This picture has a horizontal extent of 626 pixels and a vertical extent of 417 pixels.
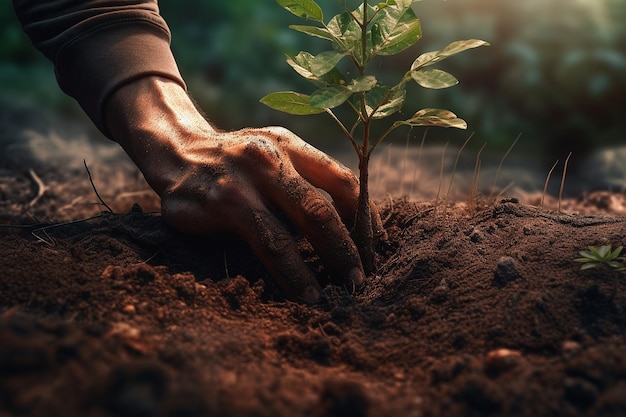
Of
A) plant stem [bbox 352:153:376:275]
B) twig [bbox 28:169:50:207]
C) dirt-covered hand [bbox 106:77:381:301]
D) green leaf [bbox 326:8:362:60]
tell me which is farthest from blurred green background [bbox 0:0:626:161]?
green leaf [bbox 326:8:362:60]

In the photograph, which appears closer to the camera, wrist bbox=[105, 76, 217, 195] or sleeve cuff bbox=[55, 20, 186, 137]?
wrist bbox=[105, 76, 217, 195]

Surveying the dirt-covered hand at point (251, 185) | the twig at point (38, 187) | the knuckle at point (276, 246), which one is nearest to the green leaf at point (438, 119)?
the dirt-covered hand at point (251, 185)

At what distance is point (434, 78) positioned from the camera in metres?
1.42

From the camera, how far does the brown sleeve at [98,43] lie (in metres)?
1.94

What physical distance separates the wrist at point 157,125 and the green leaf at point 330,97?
49cm

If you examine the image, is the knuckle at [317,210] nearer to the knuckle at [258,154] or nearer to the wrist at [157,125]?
the knuckle at [258,154]

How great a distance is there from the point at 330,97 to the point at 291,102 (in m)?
0.17

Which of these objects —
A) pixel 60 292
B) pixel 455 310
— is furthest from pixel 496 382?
pixel 60 292

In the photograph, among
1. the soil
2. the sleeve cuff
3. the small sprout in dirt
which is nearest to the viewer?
the soil

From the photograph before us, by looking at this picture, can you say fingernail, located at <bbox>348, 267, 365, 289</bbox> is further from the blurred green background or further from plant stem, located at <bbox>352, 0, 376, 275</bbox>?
the blurred green background

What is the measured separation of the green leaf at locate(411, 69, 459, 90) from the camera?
1397 mm

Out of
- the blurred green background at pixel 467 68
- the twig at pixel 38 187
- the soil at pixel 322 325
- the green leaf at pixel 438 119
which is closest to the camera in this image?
the soil at pixel 322 325

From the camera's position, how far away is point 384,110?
1569 mm

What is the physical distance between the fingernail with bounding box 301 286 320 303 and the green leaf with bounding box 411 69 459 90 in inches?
22.9
